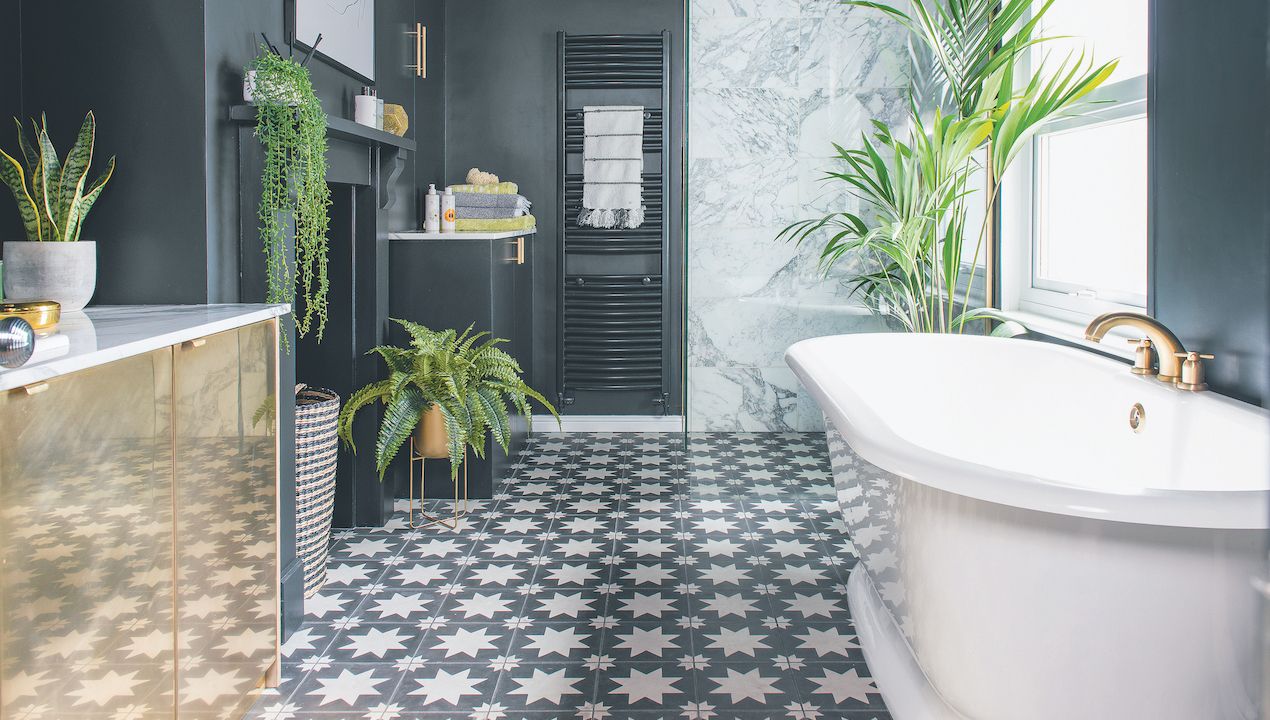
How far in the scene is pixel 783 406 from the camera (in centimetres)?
442

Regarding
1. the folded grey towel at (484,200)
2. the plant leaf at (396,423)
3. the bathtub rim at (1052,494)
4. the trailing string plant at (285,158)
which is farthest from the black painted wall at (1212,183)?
the folded grey towel at (484,200)

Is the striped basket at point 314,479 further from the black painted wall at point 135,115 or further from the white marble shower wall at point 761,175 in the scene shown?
the white marble shower wall at point 761,175

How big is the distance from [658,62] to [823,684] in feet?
11.4

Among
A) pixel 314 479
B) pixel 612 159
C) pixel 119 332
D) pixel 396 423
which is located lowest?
pixel 314 479

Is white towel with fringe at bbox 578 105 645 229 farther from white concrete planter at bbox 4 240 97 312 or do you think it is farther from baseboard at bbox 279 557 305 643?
white concrete planter at bbox 4 240 97 312

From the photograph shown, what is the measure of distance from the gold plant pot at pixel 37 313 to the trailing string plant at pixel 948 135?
2.46m

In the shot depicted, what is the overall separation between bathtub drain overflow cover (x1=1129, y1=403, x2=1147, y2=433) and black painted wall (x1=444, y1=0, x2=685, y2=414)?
2.96 meters

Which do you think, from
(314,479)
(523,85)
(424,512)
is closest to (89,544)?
(314,479)

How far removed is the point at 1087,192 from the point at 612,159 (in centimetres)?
233

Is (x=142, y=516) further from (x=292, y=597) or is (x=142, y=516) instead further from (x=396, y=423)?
(x=396, y=423)

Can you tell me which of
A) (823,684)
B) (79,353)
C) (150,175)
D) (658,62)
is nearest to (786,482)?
(823,684)

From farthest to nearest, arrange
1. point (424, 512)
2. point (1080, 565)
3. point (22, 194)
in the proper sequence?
1. point (424, 512)
2. point (22, 194)
3. point (1080, 565)

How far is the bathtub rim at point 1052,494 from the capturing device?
4.40 feet

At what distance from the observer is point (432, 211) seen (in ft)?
14.3
